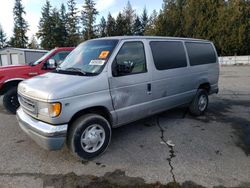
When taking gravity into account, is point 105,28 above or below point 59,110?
above

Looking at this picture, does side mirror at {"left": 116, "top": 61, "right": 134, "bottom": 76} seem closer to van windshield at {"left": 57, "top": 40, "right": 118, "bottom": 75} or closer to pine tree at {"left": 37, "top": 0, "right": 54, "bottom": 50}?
van windshield at {"left": 57, "top": 40, "right": 118, "bottom": 75}

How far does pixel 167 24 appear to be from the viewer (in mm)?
36438

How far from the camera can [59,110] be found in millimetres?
3176

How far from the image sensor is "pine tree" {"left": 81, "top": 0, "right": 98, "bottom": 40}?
5428 cm

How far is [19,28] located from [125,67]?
195 feet

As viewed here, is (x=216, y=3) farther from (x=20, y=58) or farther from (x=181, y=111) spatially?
(x=181, y=111)

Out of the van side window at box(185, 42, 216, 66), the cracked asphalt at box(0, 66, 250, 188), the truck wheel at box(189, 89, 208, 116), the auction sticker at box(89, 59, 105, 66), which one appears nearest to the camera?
the cracked asphalt at box(0, 66, 250, 188)

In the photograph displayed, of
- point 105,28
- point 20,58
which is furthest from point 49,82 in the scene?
point 105,28

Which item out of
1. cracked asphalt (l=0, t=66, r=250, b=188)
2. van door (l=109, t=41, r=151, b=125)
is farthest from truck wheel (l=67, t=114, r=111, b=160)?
van door (l=109, t=41, r=151, b=125)

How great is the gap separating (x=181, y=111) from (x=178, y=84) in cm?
169

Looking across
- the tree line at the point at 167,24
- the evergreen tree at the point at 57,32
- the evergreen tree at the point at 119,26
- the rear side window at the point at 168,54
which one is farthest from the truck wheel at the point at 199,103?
the evergreen tree at the point at 57,32

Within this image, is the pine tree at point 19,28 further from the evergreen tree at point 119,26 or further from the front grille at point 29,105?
the front grille at point 29,105

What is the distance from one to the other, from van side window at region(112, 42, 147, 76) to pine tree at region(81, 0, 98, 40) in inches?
2040

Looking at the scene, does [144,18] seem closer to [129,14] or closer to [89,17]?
[129,14]
